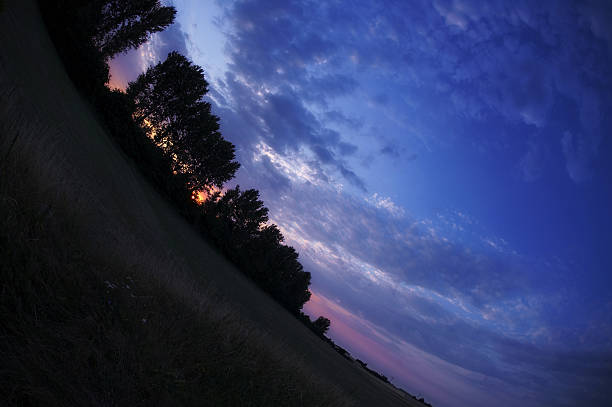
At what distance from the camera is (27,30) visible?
14750 mm

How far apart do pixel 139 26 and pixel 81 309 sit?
46.0 m

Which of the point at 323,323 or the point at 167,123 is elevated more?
the point at 167,123

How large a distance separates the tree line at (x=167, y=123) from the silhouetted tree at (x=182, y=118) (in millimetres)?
132

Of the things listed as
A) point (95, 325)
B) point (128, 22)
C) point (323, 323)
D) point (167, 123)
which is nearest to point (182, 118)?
point (167, 123)

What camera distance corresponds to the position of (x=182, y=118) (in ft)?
132

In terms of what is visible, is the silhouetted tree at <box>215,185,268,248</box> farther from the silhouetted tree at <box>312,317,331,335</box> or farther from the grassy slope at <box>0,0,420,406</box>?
the grassy slope at <box>0,0,420,406</box>

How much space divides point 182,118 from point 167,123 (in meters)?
2.51

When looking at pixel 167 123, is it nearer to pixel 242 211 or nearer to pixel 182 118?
pixel 182 118

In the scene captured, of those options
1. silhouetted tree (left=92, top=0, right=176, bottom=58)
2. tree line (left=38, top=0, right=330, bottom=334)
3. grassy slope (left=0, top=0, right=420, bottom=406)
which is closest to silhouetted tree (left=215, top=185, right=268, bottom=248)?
tree line (left=38, top=0, right=330, bottom=334)

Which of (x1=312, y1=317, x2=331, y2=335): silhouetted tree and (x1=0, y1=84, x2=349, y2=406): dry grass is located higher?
(x1=0, y1=84, x2=349, y2=406): dry grass

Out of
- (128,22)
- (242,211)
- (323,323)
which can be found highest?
(128,22)

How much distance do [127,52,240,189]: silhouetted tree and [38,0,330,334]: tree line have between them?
0.13 metres

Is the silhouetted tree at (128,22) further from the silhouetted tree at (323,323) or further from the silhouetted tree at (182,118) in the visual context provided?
the silhouetted tree at (323,323)

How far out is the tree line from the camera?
2403cm
